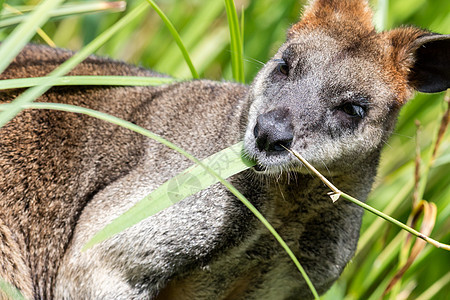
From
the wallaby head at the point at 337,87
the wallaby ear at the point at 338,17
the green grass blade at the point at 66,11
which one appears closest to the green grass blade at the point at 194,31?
the green grass blade at the point at 66,11

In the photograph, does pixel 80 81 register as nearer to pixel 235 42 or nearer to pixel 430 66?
pixel 235 42

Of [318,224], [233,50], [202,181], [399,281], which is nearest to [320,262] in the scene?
[318,224]

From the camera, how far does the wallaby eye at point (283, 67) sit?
347 cm

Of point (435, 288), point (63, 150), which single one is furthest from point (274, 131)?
point (435, 288)

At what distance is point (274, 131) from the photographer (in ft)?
10.2

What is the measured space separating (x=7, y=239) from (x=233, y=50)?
5.79 ft

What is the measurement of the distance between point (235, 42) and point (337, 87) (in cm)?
106

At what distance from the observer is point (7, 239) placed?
3738mm

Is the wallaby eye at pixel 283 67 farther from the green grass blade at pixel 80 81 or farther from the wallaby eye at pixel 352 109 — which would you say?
the green grass blade at pixel 80 81

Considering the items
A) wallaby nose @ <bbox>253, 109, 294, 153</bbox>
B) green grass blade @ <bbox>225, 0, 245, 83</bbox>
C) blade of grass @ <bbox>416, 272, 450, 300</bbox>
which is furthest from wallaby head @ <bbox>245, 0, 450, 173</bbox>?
blade of grass @ <bbox>416, 272, 450, 300</bbox>

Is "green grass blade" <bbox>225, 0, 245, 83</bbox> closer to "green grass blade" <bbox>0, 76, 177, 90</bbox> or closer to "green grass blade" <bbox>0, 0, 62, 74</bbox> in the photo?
"green grass blade" <bbox>0, 76, 177, 90</bbox>

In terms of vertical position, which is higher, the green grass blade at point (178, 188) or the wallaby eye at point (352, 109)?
the green grass blade at point (178, 188)

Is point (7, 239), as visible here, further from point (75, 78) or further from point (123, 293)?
point (75, 78)

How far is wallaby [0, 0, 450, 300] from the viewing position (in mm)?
3348
